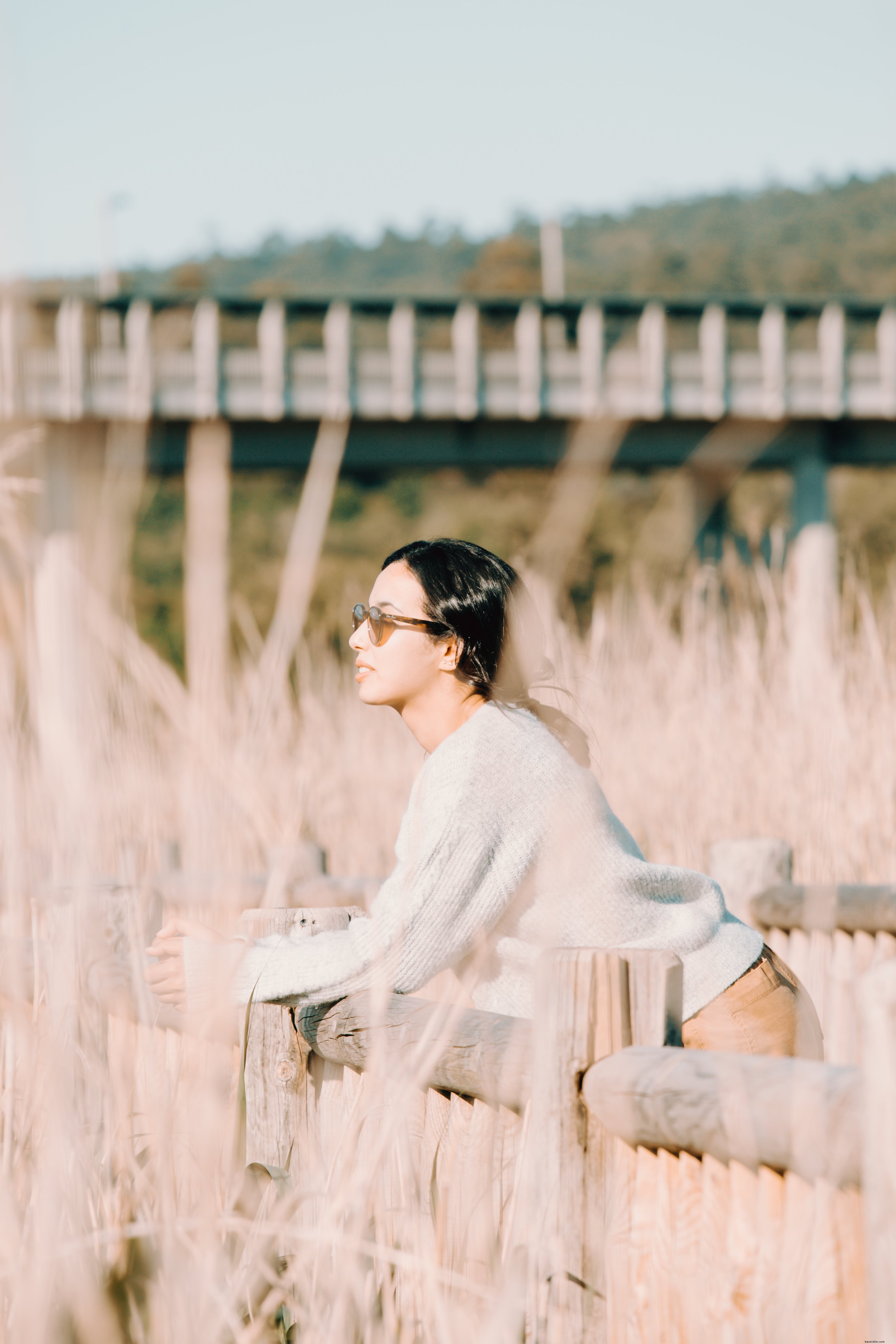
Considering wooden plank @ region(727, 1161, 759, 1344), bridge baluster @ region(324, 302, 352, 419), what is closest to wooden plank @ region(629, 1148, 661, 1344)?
wooden plank @ region(727, 1161, 759, 1344)

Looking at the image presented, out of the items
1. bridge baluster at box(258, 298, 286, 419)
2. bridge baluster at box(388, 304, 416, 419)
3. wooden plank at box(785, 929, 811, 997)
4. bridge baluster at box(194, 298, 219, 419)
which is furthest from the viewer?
bridge baluster at box(388, 304, 416, 419)

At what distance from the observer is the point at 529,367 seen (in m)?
16.2

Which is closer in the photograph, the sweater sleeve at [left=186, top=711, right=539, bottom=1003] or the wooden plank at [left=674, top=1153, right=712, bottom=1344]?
the wooden plank at [left=674, top=1153, right=712, bottom=1344]

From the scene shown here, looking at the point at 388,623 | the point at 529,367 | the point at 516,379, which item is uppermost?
the point at 529,367

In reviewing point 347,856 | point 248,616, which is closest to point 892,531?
point 347,856

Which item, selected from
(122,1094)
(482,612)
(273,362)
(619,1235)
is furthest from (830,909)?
(273,362)

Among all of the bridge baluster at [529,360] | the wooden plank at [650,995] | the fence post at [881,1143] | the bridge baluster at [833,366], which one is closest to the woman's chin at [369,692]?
the wooden plank at [650,995]

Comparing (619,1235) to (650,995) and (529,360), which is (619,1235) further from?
(529,360)

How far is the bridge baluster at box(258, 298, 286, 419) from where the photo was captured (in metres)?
15.5

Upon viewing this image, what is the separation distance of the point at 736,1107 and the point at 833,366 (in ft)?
54.5

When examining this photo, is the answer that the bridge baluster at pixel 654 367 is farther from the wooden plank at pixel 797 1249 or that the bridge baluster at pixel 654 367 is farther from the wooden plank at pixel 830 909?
the wooden plank at pixel 797 1249

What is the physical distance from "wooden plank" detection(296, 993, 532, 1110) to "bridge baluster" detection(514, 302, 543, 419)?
48.7 ft

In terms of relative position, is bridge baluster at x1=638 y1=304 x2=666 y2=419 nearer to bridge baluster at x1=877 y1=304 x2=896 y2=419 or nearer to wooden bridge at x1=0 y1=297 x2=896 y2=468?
wooden bridge at x1=0 y1=297 x2=896 y2=468

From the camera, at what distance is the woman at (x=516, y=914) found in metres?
1.65
